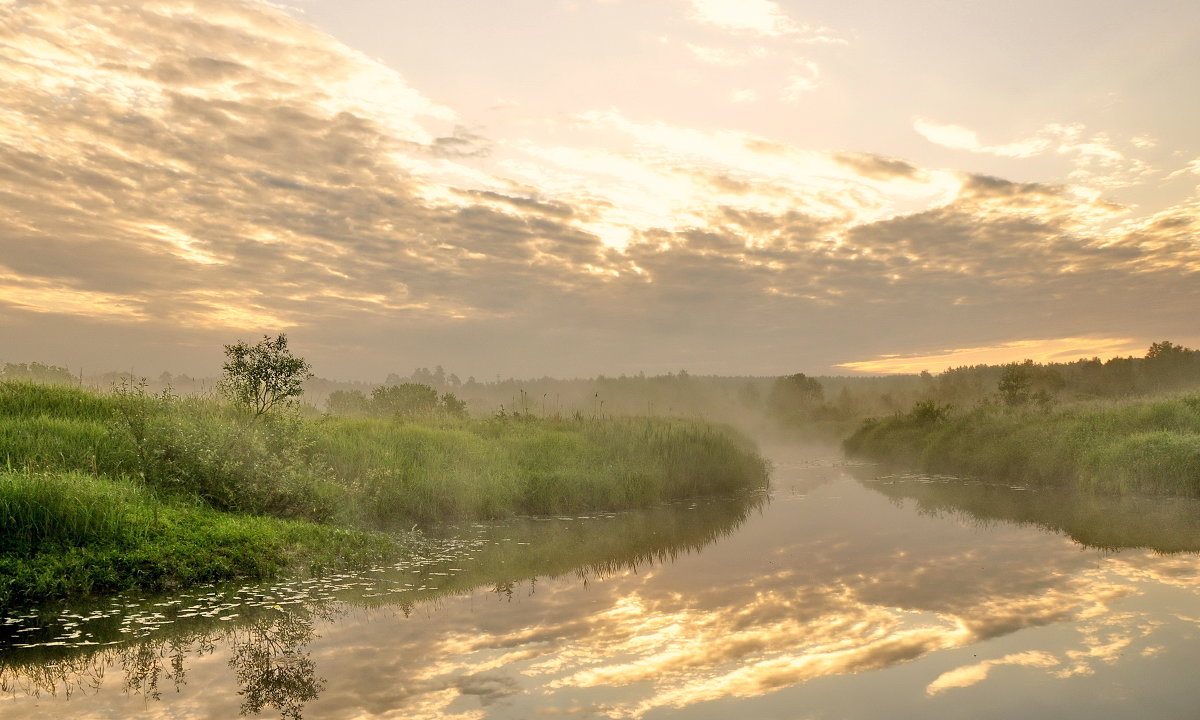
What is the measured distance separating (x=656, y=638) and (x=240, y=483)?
9.40 meters

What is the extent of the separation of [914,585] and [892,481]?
18796mm

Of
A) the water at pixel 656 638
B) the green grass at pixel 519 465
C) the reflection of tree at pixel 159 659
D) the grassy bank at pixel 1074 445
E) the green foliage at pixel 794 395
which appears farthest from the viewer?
the green foliage at pixel 794 395

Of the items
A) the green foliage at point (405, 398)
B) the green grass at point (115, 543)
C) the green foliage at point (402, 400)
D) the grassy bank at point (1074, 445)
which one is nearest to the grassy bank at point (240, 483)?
the green grass at point (115, 543)

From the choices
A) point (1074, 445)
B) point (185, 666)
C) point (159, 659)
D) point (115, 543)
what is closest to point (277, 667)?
point (185, 666)

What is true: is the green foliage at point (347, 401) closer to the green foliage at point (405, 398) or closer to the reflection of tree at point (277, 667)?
the green foliage at point (405, 398)

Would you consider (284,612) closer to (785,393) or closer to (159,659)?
(159,659)

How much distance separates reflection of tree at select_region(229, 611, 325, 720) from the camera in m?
7.20

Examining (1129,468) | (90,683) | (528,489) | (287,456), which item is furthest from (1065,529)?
(90,683)

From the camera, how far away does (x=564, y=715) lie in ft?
23.2

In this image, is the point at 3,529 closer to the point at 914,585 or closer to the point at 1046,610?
the point at 914,585

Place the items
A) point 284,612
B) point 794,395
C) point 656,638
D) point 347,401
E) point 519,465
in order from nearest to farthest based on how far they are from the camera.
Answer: point 656,638 → point 284,612 → point 519,465 → point 347,401 → point 794,395

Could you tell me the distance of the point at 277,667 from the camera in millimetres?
8117

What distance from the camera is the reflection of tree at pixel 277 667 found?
720 cm

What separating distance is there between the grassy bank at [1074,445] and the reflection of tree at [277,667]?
2433cm
